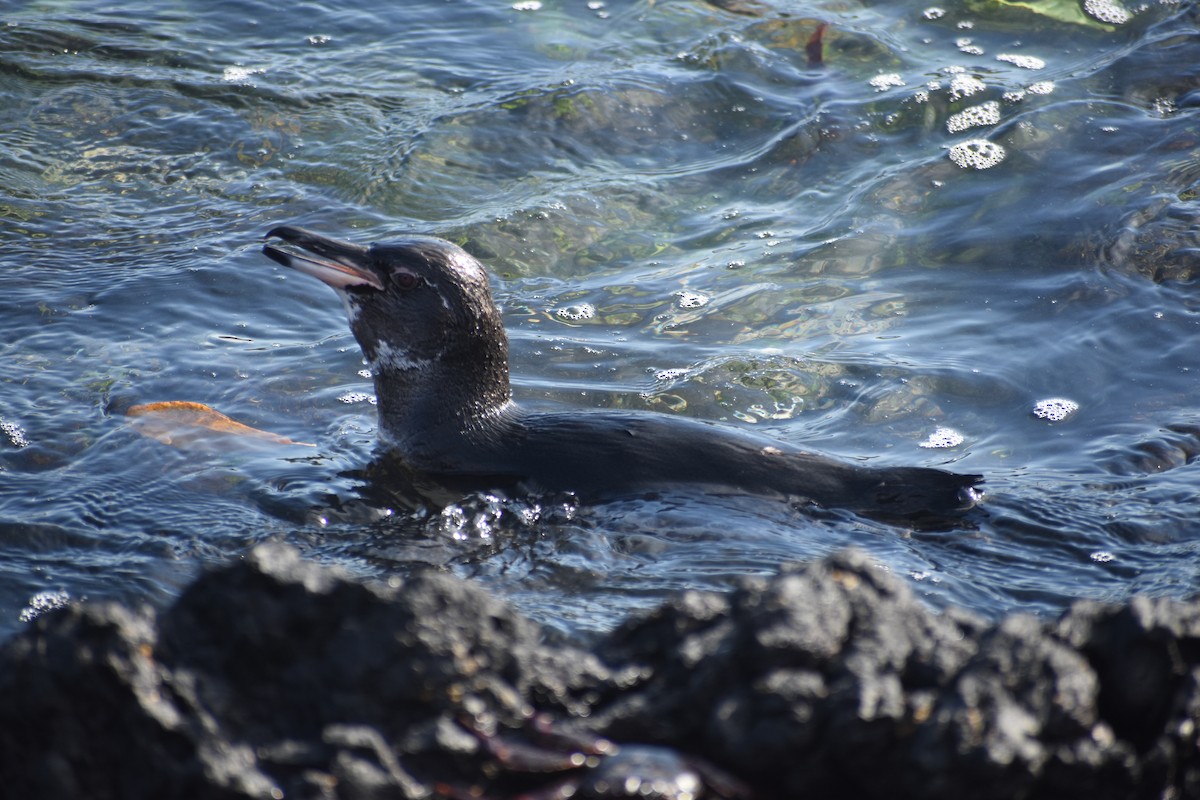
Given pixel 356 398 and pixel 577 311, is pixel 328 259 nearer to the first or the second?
pixel 356 398

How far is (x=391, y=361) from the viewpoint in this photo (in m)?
5.85

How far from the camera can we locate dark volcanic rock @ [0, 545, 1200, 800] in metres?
2.48

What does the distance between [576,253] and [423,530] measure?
3323 millimetres

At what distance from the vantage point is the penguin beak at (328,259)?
5.76 meters

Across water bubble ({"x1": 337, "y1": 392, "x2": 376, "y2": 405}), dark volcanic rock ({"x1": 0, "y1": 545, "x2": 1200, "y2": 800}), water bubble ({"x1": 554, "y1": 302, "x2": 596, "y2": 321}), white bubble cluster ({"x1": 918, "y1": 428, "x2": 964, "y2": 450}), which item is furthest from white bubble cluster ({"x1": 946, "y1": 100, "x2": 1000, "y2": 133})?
dark volcanic rock ({"x1": 0, "y1": 545, "x2": 1200, "y2": 800})

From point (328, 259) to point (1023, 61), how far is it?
6389 millimetres

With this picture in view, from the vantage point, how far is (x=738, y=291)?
296 inches

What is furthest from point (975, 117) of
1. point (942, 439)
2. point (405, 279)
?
point (405, 279)

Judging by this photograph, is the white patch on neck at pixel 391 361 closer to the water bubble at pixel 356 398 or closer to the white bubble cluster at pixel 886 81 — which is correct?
the water bubble at pixel 356 398

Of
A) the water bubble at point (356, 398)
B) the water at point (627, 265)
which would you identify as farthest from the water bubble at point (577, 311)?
the water bubble at point (356, 398)

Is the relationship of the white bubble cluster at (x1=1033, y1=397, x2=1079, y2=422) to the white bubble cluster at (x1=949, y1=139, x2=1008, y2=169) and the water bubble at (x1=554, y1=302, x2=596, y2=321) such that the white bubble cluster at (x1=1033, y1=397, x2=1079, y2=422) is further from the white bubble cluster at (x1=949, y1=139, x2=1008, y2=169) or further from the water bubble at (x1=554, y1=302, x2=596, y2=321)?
the white bubble cluster at (x1=949, y1=139, x2=1008, y2=169)

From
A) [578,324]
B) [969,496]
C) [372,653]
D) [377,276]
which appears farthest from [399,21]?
[372,653]

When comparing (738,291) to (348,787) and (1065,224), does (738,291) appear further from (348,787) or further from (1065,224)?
(348,787)

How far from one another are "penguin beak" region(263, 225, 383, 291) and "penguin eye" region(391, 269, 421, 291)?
0.08 metres
